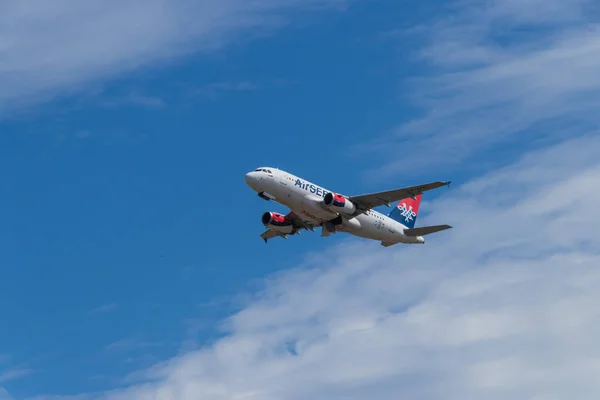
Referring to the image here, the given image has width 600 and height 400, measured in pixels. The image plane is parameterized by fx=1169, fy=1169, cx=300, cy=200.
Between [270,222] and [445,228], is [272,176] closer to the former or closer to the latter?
[270,222]

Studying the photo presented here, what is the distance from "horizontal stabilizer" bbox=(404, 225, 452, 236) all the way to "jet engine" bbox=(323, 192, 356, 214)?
9.56 meters

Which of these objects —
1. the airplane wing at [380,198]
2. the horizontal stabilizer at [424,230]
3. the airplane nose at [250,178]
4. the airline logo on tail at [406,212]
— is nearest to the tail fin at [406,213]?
the airline logo on tail at [406,212]

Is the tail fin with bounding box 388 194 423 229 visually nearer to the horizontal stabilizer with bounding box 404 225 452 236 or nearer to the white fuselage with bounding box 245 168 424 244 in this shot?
the horizontal stabilizer with bounding box 404 225 452 236

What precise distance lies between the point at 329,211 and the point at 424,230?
1151cm

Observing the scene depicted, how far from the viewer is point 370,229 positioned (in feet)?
374

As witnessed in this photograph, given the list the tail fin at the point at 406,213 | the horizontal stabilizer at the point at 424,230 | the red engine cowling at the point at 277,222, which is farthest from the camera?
the tail fin at the point at 406,213

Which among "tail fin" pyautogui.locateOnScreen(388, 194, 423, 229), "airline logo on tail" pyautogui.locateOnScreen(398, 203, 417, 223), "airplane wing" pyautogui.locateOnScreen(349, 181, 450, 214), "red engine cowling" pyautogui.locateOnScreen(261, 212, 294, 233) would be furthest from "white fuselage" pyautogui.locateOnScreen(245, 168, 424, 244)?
"airline logo on tail" pyautogui.locateOnScreen(398, 203, 417, 223)

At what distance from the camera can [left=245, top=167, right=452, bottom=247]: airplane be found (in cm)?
10562

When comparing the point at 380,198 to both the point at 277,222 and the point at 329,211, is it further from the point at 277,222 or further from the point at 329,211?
the point at 277,222

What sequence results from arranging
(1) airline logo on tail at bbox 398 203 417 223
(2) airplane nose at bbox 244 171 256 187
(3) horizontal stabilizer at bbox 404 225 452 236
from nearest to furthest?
(2) airplane nose at bbox 244 171 256 187, (3) horizontal stabilizer at bbox 404 225 452 236, (1) airline logo on tail at bbox 398 203 417 223

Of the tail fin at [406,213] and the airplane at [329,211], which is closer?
the airplane at [329,211]

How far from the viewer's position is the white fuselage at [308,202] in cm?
10538

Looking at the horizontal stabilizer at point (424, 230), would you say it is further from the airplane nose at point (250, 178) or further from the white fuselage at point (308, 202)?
the airplane nose at point (250, 178)

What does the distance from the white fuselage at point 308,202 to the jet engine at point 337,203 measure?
0.66 meters
